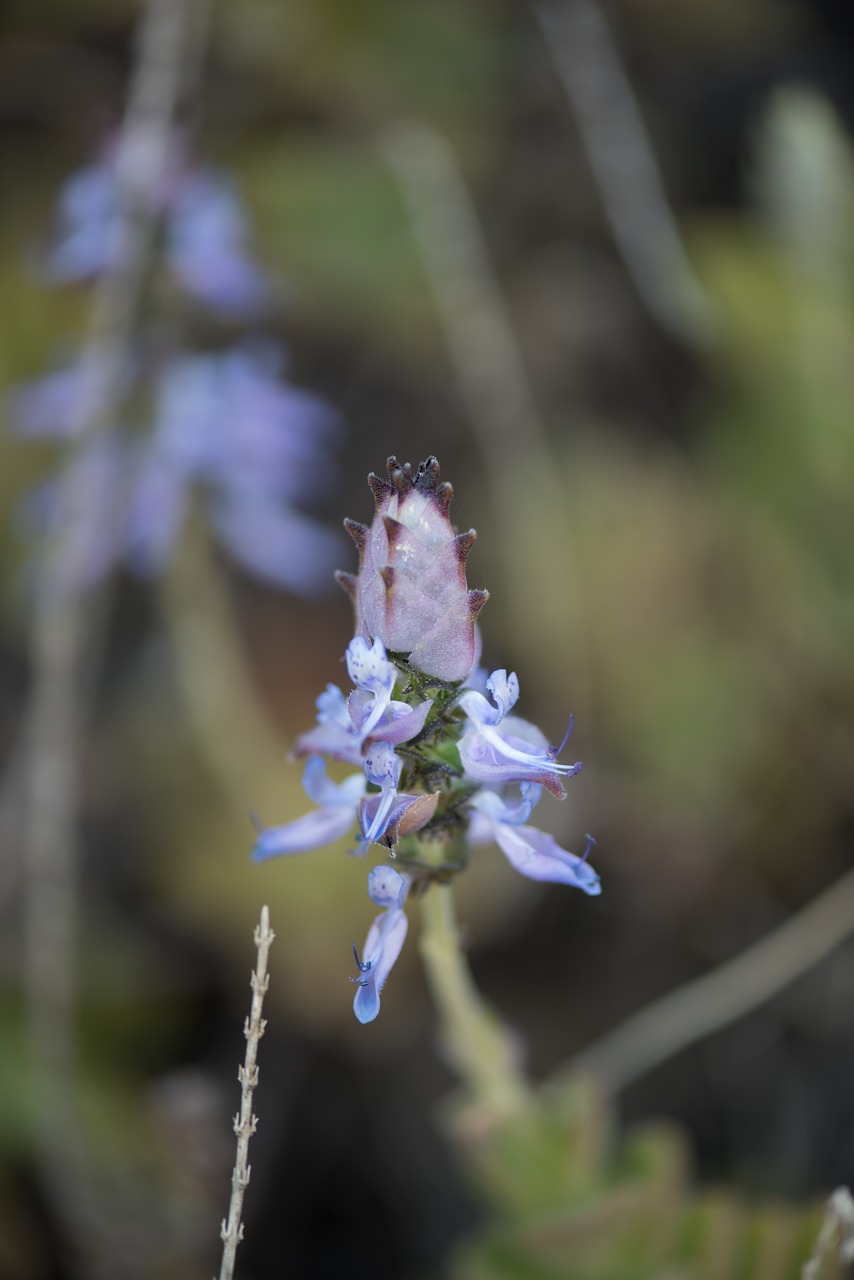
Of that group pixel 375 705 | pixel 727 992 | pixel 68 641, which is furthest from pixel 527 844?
pixel 68 641

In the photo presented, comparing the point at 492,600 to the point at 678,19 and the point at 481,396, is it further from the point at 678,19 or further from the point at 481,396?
the point at 678,19

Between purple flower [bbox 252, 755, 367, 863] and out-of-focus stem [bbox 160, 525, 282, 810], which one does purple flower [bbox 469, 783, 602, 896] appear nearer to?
purple flower [bbox 252, 755, 367, 863]

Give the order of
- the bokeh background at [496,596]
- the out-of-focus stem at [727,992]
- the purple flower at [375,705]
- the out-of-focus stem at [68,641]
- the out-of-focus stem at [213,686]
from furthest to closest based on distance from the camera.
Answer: the out-of-focus stem at [213,686] → the bokeh background at [496,596] → the out-of-focus stem at [68,641] → the out-of-focus stem at [727,992] → the purple flower at [375,705]

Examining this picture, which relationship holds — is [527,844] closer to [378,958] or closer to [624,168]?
[378,958]

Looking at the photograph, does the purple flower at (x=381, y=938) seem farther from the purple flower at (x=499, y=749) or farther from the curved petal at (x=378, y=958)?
the purple flower at (x=499, y=749)

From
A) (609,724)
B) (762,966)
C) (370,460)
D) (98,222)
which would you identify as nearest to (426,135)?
(370,460)

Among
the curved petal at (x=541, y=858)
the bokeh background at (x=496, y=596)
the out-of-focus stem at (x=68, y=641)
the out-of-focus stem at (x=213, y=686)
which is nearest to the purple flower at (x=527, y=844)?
the curved petal at (x=541, y=858)
